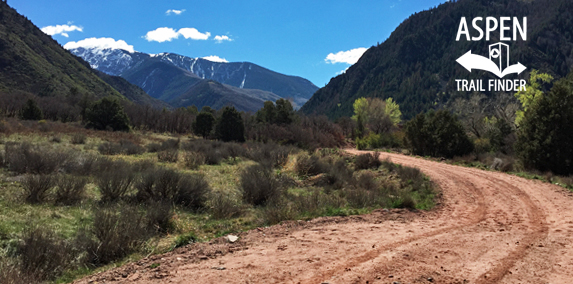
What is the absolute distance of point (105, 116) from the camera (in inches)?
1636

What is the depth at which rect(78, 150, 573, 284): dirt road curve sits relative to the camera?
4.27 meters

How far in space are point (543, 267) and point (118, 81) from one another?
21823 centimetres

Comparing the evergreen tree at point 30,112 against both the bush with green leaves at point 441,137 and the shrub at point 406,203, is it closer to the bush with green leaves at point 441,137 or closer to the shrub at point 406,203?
the bush with green leaves at point 441,137

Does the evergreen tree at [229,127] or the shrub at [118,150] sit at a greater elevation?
the evergreen tree at [229,127]

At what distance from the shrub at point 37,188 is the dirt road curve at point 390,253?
4699 mm

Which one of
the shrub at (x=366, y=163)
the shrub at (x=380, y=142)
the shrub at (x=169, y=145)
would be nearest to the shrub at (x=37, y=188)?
the shrub at (x=169, y=145)

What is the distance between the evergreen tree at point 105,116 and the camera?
4122 centimetres

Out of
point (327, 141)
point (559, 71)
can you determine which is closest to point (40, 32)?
point (327, 141)

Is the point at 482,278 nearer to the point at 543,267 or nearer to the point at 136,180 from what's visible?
the point at 543,267

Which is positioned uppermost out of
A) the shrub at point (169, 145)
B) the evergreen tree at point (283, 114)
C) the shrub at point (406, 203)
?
the evergreen tree at point (283, 114)

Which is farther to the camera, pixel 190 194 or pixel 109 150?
pixel 109 150

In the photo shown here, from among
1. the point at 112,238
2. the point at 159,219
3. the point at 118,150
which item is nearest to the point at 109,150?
the point at 118,150

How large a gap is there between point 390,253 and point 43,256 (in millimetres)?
5576

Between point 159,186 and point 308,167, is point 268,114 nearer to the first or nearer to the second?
point 308,167
